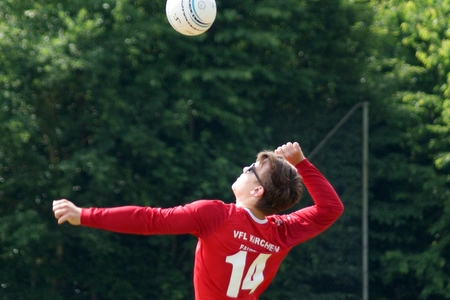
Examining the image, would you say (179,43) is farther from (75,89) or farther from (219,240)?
(219,240)

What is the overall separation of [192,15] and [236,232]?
9.34ft

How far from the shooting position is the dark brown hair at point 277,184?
3.10m

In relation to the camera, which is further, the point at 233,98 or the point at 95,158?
the point at 233,98

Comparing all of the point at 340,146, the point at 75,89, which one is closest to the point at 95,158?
the point at 75,89

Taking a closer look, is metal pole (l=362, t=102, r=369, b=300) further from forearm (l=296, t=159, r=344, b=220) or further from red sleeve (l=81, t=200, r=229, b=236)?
red sleeve (l=81, t=200, r=229, b=236)

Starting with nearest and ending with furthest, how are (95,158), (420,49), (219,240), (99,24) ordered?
1. (219,240)
2. (95,158)
3. (99,24)
4. (420,49)

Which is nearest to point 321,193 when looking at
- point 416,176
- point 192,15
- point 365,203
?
point 192,15

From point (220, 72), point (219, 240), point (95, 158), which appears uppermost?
point (220, 72)

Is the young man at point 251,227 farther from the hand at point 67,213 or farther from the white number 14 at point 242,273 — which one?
the hand at point 67,213

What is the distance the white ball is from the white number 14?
2.80 meters

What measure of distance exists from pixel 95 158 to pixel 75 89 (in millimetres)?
943

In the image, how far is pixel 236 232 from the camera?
3.10 m

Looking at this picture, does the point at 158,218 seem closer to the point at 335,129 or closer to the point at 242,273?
the point at 242,273

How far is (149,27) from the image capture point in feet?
28.5
